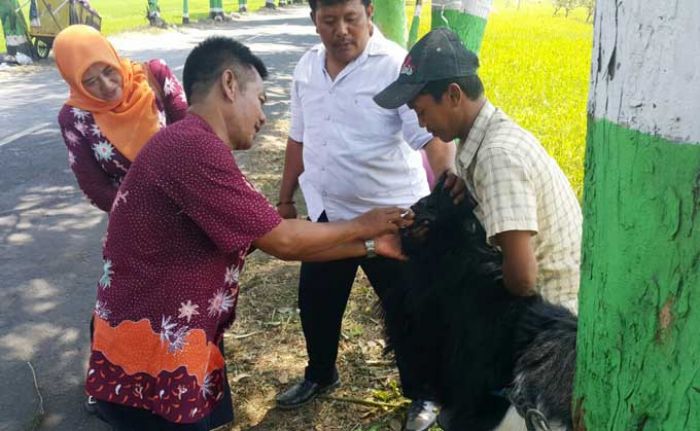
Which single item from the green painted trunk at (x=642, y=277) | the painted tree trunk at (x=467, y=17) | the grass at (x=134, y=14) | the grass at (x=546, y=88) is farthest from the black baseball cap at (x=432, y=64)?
the grass at (x=134, y=14)

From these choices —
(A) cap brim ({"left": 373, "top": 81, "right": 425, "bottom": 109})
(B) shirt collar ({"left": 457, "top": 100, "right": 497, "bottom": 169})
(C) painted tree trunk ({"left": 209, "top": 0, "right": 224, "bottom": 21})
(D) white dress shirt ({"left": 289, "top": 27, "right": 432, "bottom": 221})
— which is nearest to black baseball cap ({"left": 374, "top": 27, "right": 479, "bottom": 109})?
(A) cap brim ({"left": 373, "top": 81, "right": 425, "bottom": 109})

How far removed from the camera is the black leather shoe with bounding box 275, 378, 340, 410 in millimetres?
2979

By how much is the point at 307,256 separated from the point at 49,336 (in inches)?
86.6

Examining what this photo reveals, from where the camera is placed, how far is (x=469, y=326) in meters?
1.88

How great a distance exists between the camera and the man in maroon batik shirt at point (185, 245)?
5.66 feet

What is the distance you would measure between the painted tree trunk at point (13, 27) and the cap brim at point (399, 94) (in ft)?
40.7

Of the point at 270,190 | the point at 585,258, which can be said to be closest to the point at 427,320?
the point at 585,258

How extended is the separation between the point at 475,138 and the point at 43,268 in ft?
11.5

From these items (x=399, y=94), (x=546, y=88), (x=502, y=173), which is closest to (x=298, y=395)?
(x=399, y=94)

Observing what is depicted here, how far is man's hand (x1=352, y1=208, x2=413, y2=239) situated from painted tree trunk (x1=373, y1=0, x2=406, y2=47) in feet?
9.87

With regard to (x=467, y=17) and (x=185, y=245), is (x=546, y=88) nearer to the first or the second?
(x=467, y=17)

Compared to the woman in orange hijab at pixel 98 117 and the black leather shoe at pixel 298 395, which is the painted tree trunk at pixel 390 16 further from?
the black leather shoe at pixel 298 395

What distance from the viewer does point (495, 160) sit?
1.70 meters

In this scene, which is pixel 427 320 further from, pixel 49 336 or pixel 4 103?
pixel 4 103
